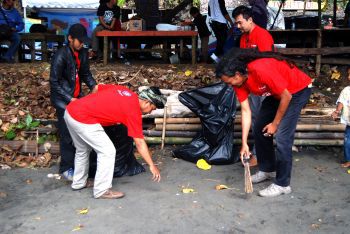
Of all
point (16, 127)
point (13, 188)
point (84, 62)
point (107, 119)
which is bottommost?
point (13, 188)

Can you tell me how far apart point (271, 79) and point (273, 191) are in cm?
133

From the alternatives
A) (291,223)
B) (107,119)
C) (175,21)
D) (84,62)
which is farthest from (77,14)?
(291,223)

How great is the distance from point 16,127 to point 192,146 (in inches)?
104

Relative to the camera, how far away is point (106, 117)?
4.52 meters

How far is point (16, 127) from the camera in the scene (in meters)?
6.53

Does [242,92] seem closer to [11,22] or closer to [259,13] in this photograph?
[259,13]

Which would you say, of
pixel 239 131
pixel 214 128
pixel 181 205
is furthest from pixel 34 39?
pixel 181 205

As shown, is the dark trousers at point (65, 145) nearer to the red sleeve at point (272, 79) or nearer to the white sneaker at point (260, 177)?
the white sneaker at point (260, 177)

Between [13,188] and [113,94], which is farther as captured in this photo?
[13,188]

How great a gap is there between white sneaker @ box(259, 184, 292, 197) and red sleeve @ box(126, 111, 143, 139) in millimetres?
1549

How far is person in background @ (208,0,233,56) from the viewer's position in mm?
10359

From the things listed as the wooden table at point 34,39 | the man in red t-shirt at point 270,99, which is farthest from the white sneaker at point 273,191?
the wooden table at point 34,39

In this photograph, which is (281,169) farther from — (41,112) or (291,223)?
(41,112)

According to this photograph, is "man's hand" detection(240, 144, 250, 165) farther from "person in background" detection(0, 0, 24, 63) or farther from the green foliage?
"person in background" detection(0, 0, 24, 63)
